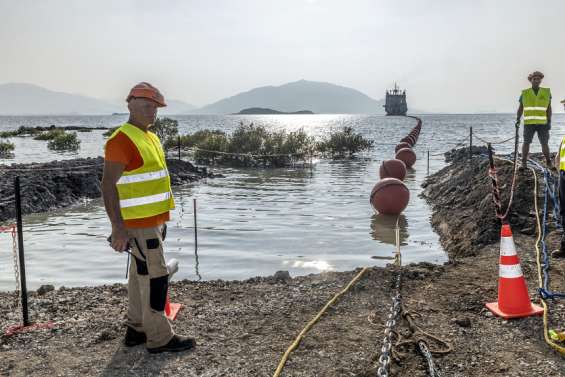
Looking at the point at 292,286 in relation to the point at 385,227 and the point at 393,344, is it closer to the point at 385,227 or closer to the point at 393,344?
the point at 393,344

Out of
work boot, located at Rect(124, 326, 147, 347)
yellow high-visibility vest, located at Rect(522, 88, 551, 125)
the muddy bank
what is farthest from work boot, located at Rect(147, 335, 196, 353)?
the muddy bank

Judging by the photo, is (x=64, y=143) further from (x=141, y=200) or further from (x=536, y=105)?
(x=141, y=200)

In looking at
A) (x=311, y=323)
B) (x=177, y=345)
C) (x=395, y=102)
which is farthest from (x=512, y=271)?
(x=395, y=102)

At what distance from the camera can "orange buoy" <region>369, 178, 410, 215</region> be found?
1397cm

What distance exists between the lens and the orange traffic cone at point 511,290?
5.34 metres

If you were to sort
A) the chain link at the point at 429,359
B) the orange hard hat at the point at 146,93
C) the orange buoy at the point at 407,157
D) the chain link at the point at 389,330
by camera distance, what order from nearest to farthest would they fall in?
the chain link at the point at 389,330 < the chain link at the point at 429,359 < the orange hard hat at the point at 146,93 < the orange buoy at the point at 407,157

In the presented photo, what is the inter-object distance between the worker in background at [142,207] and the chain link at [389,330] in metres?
1.82

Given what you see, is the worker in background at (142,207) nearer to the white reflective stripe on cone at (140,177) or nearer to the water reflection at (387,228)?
the white reflective stripe on cone at (140,177)

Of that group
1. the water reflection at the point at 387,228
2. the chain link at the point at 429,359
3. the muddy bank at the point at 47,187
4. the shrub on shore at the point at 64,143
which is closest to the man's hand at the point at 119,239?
the chain link at the point at 429,359

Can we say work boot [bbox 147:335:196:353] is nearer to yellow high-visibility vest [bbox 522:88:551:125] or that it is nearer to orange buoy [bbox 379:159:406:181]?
yellow high-visibility vest [bbox 522:88:551:125]

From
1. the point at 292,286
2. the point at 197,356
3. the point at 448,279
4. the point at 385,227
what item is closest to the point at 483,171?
the point at 385,227

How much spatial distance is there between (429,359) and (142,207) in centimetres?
285

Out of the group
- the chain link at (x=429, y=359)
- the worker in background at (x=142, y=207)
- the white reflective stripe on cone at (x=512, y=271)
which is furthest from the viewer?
the white reflective stripe on cone at (x=512, y=271)

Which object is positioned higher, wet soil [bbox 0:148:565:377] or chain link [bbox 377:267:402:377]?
chain link [bbox 377:267:402:377]
